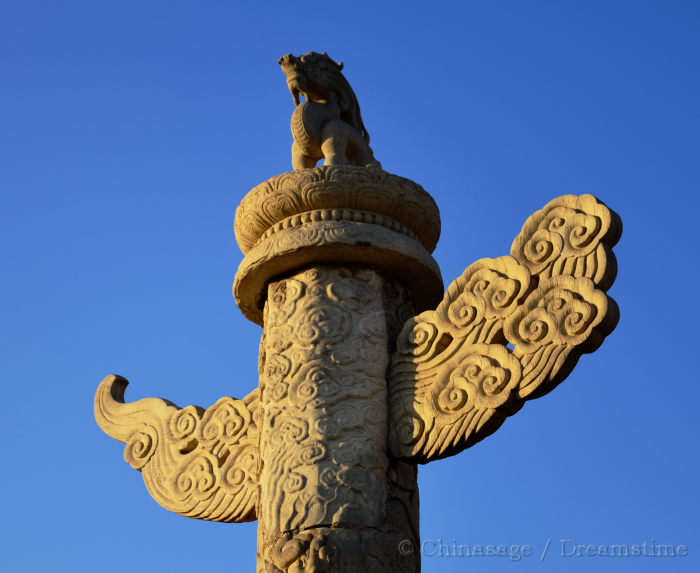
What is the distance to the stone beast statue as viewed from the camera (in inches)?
248

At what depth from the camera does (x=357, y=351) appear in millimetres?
5523

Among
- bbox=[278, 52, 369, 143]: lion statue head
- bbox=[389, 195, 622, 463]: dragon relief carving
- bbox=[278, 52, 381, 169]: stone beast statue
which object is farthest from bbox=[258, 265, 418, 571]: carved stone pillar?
bbox=[278, 52, 369, 143]: lion statue head

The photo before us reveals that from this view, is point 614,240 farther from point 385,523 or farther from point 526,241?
point 385,523

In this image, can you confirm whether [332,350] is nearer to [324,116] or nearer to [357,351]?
[357,351]

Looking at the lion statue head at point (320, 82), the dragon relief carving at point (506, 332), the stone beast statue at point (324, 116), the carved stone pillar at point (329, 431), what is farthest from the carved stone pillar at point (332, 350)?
the lion statue head at point (320, 82)

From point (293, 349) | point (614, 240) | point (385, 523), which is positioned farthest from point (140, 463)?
point (614, 240)

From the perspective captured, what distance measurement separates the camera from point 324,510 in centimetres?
507

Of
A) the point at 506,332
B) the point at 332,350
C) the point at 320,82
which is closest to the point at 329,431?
the point at 332,350

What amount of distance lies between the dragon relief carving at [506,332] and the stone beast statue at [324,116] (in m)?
1.24

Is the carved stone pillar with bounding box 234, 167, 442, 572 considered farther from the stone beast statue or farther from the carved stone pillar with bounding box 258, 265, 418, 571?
the stone beast statue

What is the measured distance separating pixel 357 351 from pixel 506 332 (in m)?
0.79

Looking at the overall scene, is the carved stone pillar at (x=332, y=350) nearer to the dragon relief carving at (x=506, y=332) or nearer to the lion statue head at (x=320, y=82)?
the dragon relief carving at (x=506, y=332)

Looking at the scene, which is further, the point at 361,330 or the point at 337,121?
the point at 337,121

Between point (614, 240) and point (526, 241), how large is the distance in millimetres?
451
